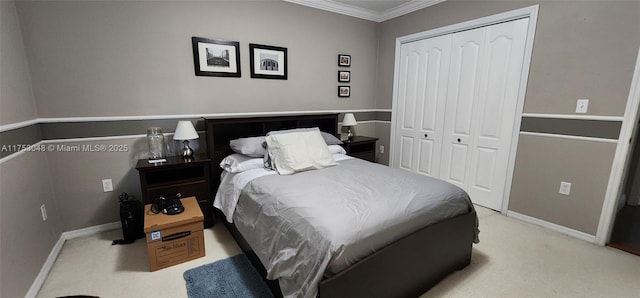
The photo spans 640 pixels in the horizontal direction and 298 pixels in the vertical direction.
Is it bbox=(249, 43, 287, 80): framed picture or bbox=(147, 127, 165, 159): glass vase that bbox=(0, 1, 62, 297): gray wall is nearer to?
bbox=(147, 127, 165, 159): glass vase

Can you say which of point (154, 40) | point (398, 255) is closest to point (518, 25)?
point (398, 255)

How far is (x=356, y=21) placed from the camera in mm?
3748

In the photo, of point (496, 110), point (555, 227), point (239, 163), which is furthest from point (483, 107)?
point (239, 163)

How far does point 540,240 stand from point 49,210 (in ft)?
13.8

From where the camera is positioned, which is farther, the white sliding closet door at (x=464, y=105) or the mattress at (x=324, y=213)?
the white sliding closet door at (x=464, y=105)

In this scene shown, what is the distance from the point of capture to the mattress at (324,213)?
135 cm

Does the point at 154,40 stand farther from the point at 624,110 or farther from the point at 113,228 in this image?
the point at 624,110

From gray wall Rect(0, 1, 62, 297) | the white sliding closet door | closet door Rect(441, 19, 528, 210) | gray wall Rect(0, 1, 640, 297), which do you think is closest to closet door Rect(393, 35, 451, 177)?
the white sliding closet door

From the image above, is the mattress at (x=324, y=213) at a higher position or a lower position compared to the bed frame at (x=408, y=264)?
higher

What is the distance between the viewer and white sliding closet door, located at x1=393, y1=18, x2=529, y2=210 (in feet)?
9.11

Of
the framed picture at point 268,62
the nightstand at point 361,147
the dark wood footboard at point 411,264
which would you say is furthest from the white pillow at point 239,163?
the dark wood footboard at point 411,264

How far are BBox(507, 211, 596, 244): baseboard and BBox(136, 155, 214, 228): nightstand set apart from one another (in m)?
3.15

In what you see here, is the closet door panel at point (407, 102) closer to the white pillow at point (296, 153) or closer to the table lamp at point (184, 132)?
the white pillow at point (296, 153)

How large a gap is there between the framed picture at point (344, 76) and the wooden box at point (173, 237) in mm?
2522
